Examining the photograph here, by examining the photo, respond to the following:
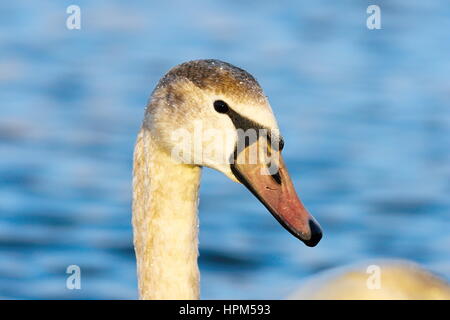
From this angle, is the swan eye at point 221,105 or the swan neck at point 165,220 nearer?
the swan eye at point 221,105

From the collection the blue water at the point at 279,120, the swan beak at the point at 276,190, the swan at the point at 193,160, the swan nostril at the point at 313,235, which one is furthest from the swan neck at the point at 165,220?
the blue water at the point at 279,120

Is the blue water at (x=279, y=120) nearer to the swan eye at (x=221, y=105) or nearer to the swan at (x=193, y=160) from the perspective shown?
the swan at (x=193, y=160)

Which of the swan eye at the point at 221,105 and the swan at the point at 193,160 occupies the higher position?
the swan eye at the point at 221,105

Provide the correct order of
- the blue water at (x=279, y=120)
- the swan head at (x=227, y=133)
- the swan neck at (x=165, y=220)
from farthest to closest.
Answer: the blue water at (x=279, y=120) → the swan neck at (x=165, y=220) → the swan head at (x=227, y=133)

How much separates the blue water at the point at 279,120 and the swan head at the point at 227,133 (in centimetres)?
375

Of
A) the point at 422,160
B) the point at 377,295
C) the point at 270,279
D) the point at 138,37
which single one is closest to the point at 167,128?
the point at 377,295

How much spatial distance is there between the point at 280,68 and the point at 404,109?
1.29 m

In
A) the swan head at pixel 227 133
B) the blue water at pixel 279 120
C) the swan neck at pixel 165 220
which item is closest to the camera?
the swan head at pixel 227 133

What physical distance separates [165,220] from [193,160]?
1.02 ft

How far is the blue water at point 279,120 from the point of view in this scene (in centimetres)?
998

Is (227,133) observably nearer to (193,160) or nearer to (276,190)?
(193,160)

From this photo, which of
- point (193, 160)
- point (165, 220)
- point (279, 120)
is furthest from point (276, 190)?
point (279, 120)

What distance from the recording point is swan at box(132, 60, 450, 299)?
5.37 m

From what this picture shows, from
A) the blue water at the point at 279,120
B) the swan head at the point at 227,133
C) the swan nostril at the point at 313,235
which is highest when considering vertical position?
the blue water at the point at 279,120
